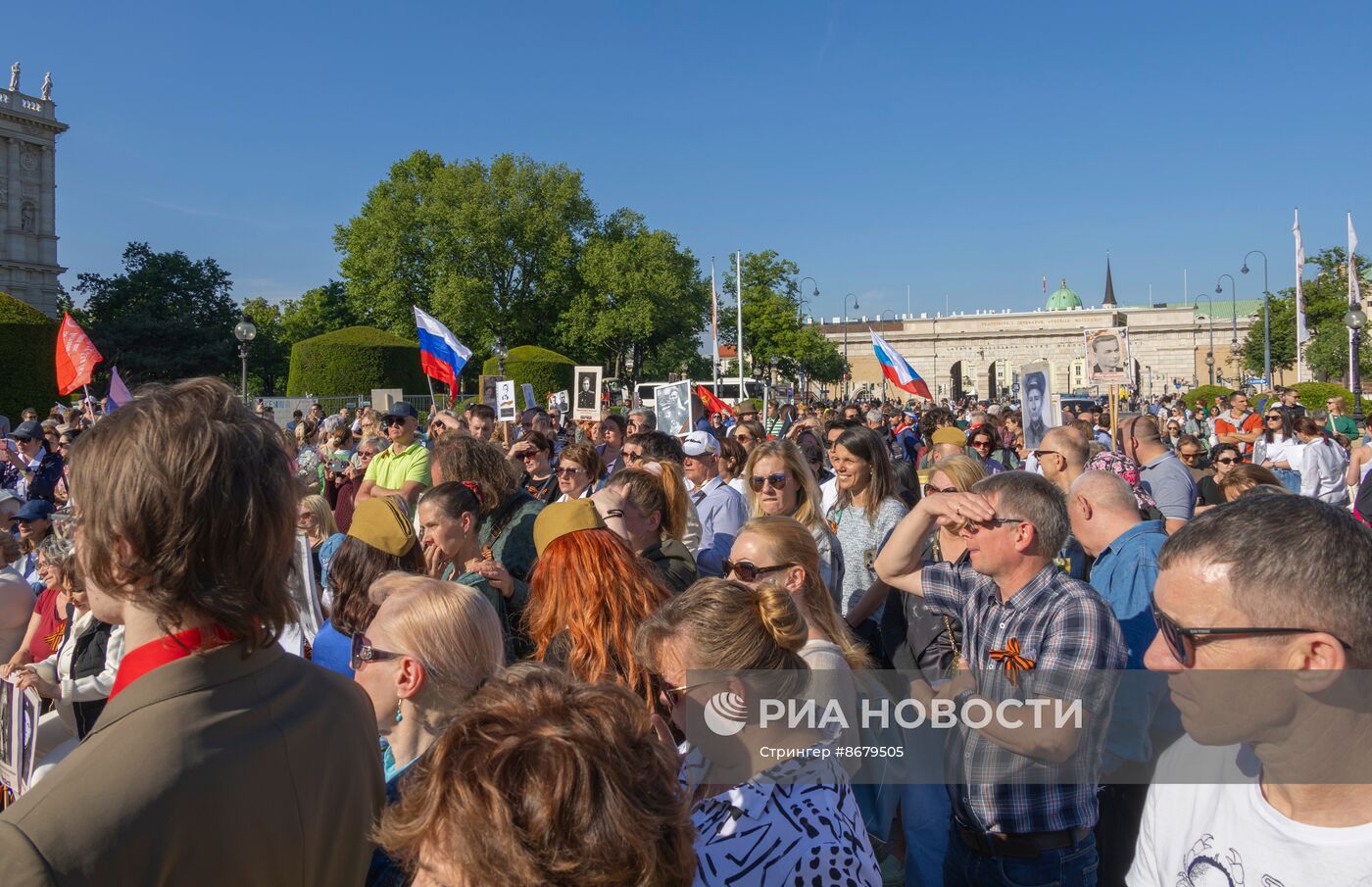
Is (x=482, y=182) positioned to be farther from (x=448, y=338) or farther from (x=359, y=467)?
(x=359, y=467)

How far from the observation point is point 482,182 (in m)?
47.8

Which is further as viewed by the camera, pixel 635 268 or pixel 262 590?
pixel 635 268

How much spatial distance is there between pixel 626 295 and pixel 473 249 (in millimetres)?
7744

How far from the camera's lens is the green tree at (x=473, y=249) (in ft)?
155

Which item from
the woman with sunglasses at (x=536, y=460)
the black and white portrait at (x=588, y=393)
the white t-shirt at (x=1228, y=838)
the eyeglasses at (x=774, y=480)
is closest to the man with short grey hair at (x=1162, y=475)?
the eyeglasses at (x=774, y=480)

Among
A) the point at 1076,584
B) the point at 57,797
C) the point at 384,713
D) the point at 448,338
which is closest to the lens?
the point at 57,797

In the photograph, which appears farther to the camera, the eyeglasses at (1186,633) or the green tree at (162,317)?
the green tree at (162,317)

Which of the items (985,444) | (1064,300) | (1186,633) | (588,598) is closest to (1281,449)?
(985,444)

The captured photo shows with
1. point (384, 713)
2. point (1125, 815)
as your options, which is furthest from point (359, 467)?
point (1125, 815)

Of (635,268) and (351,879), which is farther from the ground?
(635,268)

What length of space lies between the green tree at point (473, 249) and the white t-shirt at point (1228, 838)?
46093 mm

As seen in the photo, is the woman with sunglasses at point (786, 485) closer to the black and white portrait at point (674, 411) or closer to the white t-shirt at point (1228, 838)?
the white t-shirt at point (1228, 838)

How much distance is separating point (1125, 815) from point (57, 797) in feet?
9.67

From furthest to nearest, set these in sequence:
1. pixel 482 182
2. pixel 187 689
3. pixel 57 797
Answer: pixel 482 182, pixel 187 689, pixel 57 797
